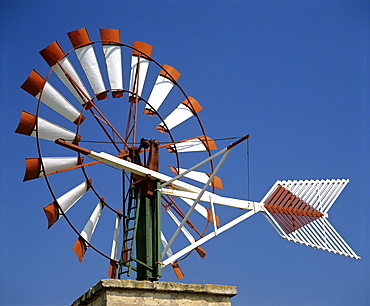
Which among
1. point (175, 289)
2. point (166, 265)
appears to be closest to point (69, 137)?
point (166, 265)

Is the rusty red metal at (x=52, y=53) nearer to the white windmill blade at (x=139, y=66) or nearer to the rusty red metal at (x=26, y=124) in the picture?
Result: the rusty red metal at (x=26, y=124)

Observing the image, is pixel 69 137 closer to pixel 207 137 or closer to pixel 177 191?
pixel 177 191

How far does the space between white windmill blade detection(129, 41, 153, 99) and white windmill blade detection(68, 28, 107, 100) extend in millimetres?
782

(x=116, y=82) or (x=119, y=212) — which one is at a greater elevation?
(x=116, y=82)

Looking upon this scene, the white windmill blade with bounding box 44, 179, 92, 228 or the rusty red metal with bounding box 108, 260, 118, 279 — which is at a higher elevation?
the white windmill blade with bounding box 44, 179, 92, 228

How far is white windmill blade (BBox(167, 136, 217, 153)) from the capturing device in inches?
522

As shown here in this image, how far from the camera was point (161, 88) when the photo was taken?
13375 millimetres

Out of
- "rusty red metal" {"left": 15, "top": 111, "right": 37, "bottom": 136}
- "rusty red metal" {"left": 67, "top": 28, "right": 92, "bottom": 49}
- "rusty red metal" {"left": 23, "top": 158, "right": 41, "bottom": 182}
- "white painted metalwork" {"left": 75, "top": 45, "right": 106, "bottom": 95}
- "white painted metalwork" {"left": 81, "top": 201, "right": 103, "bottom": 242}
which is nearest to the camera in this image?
"rusty red metal" {"left": 23, "top": 158, "right": 41, "bottom": 182}

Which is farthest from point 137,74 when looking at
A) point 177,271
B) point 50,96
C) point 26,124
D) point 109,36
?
point 177,271

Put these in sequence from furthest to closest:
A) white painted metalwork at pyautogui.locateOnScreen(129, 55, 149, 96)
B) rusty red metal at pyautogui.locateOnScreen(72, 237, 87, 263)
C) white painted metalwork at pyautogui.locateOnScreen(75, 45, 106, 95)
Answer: white painted metalwork at pyautogui.locateOnScreen(129, 55, 149, 96), white painted metalwork at pyautogui.locateOnScreen(75, 45, 106, 95), rusty red metal at pyautogui.locateOnScreen(72, 237, 87, 263)

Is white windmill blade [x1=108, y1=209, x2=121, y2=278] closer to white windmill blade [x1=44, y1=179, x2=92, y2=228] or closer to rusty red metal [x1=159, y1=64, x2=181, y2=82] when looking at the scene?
white windmill blade [x1=44, y1=179, x2=92, y2=228]

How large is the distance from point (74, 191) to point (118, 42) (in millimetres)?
2991

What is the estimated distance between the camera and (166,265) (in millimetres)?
11062

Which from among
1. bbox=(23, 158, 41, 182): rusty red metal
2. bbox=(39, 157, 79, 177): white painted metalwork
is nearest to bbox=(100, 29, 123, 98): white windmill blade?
bbox=(39, 157, 79, 177): white painted metalwork
